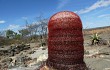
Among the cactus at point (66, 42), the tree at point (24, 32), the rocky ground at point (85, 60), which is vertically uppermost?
the tree at point (24, 32)

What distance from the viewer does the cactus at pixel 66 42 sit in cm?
454

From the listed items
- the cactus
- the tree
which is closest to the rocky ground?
the cactus

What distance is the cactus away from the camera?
454 centimetres

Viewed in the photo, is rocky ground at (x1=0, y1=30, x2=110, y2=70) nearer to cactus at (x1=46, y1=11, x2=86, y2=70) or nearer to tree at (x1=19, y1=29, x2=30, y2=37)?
cactus at (x1=46, y1=11, x2=86, y2=70)

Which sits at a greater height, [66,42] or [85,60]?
[66,42]

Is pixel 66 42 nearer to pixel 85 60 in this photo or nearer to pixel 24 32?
pixel 85 60

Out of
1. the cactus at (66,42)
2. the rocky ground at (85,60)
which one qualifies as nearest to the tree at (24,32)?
the rocky ground at (85,60)

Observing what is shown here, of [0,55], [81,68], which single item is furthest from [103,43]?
[81,68]

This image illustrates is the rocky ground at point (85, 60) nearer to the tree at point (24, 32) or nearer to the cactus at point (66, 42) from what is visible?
the cactus at point (66, 42)

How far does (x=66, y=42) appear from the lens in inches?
179

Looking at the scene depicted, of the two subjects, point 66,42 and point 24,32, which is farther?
point 24,32

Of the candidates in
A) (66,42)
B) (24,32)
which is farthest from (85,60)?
(24,32)

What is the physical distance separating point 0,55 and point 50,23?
2917cm

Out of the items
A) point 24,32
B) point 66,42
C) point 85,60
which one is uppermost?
point 24,32
